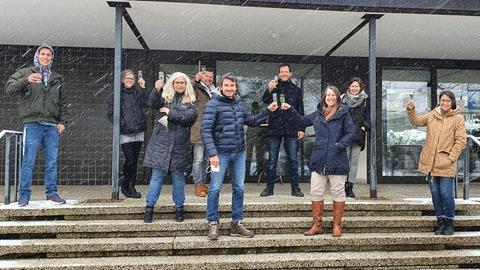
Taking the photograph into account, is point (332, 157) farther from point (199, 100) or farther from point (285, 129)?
point (199, 100)

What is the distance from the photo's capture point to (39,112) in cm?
490

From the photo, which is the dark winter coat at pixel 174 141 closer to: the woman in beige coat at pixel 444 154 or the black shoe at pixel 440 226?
the woman in beige coat at pixel 444 154

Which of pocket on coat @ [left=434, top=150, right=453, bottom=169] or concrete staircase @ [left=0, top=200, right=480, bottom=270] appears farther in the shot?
pocket on coat @ [left=434, top=150, right=453, bottom=169]

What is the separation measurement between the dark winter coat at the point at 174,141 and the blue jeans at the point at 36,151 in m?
1.29

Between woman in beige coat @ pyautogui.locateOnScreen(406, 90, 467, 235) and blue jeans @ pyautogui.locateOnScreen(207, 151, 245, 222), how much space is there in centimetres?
198

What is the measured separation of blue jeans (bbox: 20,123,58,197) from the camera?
Result: 16.0 ft

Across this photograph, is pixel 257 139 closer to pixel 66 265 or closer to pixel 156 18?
pixel 156 18

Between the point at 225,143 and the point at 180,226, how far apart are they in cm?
102

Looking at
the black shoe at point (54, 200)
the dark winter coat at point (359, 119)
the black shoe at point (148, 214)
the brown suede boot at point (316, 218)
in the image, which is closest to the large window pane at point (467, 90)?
the dark winter coat at point (359, 119)

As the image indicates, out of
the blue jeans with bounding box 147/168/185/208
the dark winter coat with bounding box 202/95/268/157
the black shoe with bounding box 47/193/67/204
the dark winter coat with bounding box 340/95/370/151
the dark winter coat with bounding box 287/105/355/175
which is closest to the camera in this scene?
the dark winter coat with bounding box 202/95/268/157

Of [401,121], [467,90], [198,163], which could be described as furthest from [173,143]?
[467,90]

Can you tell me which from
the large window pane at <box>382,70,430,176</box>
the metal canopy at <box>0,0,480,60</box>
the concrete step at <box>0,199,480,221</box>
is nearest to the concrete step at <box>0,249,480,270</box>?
the concrete step at <box>0,199,480,221</box>

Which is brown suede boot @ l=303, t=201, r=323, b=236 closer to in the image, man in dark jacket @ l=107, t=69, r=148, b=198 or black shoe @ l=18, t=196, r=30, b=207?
man in dark jacket @ l=107, t=69, r=148, b=198

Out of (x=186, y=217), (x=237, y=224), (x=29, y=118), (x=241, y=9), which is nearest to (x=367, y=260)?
(x=237, y=224)
